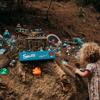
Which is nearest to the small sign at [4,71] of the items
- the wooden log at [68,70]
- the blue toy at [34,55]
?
the blue toy at [34,55]

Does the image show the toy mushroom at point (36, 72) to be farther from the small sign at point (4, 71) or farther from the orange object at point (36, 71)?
the small sign at point (4, 71)

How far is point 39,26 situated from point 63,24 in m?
0.98

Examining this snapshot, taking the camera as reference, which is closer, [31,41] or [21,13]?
[31,41]

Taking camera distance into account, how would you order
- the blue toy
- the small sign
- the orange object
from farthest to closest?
the small sign
the orange object
the blue toy

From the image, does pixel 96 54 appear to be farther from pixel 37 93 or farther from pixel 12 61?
pixel 12 61

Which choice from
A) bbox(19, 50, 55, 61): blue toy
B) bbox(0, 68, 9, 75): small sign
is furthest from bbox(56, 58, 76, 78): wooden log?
bbox(0, 68, 9, 75): small sign

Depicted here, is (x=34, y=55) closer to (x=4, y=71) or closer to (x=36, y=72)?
(x=36, y=72)

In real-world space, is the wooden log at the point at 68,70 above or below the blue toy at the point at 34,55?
below

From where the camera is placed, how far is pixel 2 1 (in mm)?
8977

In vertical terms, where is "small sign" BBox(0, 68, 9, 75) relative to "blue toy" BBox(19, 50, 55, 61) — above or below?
below

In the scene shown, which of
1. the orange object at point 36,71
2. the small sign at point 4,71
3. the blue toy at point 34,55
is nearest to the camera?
the blue toy at point 34,55

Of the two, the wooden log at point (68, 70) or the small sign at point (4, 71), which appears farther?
the small sign at point (4, 71)

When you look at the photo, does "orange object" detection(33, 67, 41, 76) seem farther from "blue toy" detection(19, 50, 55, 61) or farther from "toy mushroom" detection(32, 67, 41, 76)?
"blue toy" detection(19, 50, 55, 61)

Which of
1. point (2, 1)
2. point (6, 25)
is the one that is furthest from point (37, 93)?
point (2, 1)
